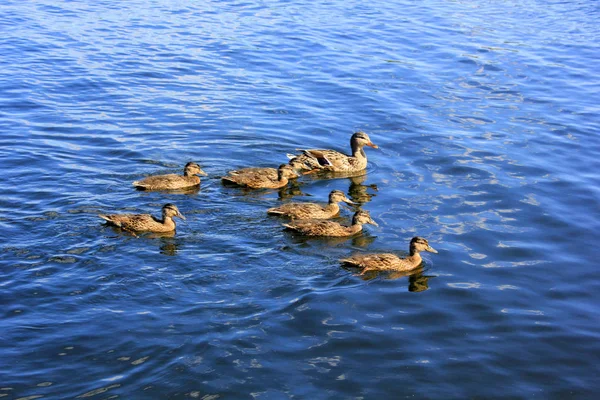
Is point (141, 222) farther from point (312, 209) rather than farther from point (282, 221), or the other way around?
point (312, 209)

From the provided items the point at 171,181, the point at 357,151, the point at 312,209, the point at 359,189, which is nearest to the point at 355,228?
the point at 312,209

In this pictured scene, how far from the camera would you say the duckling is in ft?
39.7

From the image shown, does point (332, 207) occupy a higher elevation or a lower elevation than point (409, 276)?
higher

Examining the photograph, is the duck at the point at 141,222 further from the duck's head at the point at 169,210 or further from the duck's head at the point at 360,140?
the duck's head at the point at 360,140

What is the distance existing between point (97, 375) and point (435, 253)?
5.11 m

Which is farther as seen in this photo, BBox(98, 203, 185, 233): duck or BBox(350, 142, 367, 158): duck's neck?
BBox(350, 142, 367, 158): duck's neck

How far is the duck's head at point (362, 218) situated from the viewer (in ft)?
38.7

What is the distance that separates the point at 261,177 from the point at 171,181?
1422 mm

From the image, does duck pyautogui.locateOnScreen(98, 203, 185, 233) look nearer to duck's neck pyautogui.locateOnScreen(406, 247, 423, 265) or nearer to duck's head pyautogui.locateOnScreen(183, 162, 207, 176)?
duck's head pyautogui.locateOnScreen(183, 162, 207, 176)

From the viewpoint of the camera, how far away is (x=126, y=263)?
10.3 metres

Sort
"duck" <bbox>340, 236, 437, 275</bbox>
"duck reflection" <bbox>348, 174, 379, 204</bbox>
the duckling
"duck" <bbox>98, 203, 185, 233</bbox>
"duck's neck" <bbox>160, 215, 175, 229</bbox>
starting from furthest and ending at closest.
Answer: "duck reflection" <bbox>348, 174, 379, 204</bbox>
the duckling
"duck's neck" <bbox>160, 215, 175, 229</bbox>
"duck" <bbox>98, 203, 185, 233</bbox>
"duck" <bbox>340, 236, 437, 275</bbox>

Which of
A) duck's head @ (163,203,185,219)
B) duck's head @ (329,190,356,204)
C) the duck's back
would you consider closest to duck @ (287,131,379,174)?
duck's head @ (329,190,356,204)

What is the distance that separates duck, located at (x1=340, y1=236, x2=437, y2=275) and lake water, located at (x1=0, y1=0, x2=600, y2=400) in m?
0.14

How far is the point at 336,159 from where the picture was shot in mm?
14727
